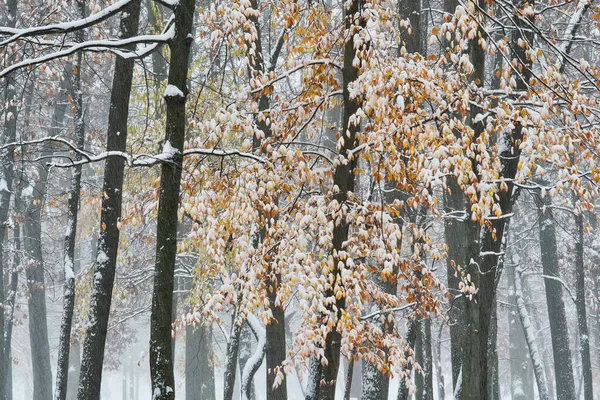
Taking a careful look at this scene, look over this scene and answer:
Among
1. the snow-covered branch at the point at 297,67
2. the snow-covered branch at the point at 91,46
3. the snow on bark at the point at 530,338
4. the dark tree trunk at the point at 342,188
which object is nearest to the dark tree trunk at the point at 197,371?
the snow on bark at the point at 530,338

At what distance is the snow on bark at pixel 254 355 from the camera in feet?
35.5

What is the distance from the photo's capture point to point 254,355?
426 inches

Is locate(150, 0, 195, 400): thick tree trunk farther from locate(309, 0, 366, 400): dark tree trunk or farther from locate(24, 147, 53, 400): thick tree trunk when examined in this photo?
locate(24, 147, 53, 400): thick tree trunk

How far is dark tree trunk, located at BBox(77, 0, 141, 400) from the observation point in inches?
348

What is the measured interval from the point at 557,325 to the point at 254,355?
1396 cm

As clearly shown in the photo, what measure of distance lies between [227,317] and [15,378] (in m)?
28.5

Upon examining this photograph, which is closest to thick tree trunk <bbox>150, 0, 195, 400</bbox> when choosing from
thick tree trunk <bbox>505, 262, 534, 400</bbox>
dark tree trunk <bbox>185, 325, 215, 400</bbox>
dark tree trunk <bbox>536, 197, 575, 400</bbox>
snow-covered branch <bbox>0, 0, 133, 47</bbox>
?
snow-covered branch <bbox>0, 0, 133, 47</bbox>

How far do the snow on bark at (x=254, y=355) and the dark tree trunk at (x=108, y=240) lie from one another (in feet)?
8.72

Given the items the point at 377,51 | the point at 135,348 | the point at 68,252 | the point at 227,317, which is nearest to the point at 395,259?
the point at 377,51

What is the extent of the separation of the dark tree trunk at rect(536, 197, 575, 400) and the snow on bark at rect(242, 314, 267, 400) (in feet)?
41.9

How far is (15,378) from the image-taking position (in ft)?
186

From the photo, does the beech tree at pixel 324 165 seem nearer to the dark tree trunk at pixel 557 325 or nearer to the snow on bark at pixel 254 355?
the snow on bark at pixel 254 355

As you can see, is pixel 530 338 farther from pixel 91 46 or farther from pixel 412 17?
pixel 91 46

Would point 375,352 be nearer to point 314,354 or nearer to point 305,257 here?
point 314,354
